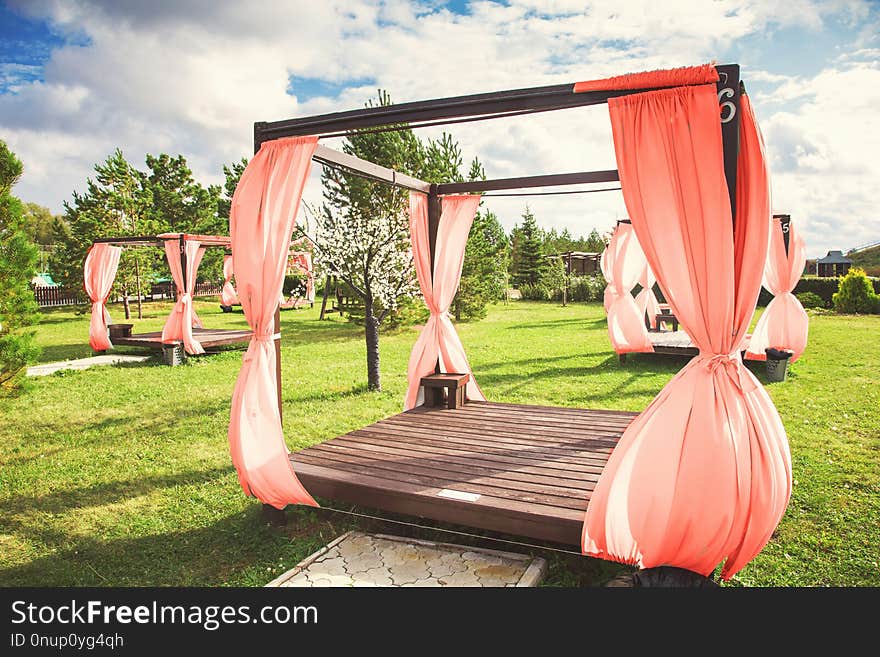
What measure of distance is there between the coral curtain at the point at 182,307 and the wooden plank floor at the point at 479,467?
23.7 feet

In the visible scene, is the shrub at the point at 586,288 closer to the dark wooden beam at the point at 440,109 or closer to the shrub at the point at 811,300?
the shrub at the point at 811,300

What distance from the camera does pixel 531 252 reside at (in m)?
28.3

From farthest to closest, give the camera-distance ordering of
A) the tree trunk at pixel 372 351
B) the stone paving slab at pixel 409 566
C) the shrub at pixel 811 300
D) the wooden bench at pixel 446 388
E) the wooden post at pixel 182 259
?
the shrub at pixel 811 300
the wooden post at pixel 182 259
the tree trunk at pixel 372 351
the wooden bench at pixel 446 388
the stone paving slab at pixel 409 566

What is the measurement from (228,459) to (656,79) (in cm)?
500

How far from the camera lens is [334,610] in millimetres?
2930

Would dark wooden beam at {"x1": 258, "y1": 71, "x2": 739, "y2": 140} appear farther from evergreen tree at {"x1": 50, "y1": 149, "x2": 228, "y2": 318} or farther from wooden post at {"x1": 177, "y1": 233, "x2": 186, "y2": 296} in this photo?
evergreen tree at {"x1": 50, "y1": 149, "x2": 228, "y2": 318}

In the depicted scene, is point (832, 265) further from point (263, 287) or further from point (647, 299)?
point (263, 287)

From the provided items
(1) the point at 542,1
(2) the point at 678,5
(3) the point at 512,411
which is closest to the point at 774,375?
(3) the point at 512,411

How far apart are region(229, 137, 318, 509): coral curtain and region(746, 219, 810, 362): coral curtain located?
7693 mm

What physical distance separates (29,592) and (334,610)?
192 cm

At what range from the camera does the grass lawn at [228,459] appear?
3.56m

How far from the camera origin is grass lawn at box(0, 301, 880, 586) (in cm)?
356

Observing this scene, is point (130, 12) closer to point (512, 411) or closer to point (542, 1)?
point (542, 1)

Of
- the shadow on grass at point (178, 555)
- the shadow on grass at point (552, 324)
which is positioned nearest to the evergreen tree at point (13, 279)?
the shadow on grass at point (178, 555)
